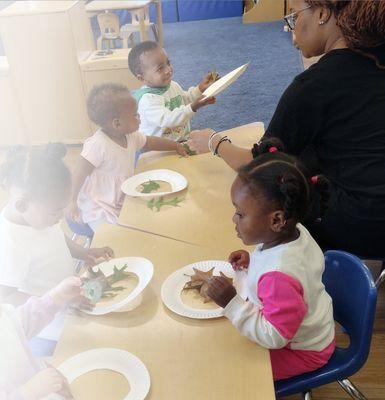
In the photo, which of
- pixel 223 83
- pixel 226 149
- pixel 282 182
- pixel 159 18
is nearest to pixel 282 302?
pixel 282 182

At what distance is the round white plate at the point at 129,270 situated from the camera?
3.39 ft

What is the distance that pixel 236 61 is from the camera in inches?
199

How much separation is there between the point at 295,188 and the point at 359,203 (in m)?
0.57

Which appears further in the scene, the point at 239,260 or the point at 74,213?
the point at 74,213

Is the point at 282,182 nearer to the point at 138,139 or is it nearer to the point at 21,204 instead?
the point at 21,204

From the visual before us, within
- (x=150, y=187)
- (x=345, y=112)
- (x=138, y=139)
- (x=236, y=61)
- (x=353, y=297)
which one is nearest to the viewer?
(x=353, y=297)

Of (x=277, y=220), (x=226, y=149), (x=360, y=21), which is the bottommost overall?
(x=226, y=149)

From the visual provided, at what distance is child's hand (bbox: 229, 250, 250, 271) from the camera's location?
45.6 inches

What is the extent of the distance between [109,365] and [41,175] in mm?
423

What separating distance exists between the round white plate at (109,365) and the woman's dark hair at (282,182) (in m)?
0.41

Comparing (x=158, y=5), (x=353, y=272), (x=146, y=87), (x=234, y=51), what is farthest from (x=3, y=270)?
(x=158, y=5)

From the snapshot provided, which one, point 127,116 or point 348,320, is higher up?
point 127,116

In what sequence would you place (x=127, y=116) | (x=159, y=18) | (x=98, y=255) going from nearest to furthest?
(x=98, y=255), (x=127, y=116), (x=159, y=18)

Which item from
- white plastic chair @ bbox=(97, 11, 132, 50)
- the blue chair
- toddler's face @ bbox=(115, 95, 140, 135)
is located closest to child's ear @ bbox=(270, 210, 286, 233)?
the blue chair
